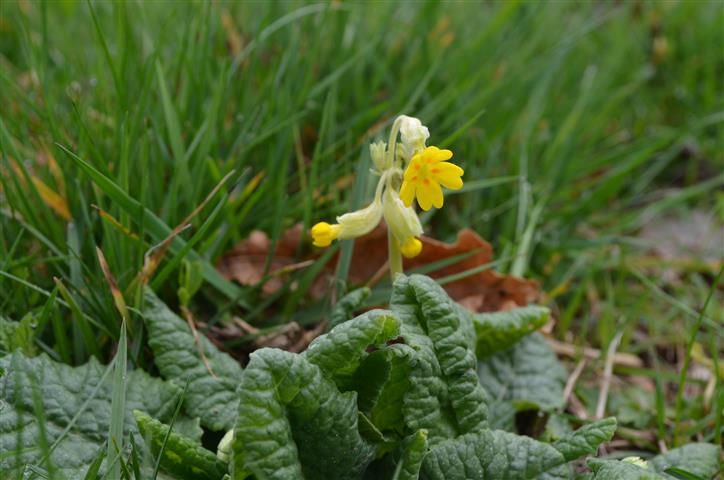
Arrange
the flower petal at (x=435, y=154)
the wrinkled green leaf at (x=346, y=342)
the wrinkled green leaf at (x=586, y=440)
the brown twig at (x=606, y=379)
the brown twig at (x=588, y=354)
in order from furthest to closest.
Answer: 1. the brown twig at (x=588, y=354)
2. the brown twig at (x=606, y=379)
3. the flower petal at (x=435, y=154)
4. the wrinkled green leaf at (x=586, y=440)
5. the wrinkled green leaf at (x=346, y=342)

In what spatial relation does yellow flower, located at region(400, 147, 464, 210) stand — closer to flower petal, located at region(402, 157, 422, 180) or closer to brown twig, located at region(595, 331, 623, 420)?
flower petal, located at region(402, 157, 422, 180)

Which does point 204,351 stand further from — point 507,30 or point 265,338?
point 507,30

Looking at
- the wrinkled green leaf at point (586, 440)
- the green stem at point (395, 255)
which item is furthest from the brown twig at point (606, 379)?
the green stem at point (395, 255)

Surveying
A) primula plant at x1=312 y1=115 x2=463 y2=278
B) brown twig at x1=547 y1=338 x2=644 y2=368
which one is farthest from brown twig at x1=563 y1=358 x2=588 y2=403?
primula plant at x1=312 y1=115 x2=463 y2=278

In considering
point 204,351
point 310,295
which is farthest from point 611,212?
point 204,351

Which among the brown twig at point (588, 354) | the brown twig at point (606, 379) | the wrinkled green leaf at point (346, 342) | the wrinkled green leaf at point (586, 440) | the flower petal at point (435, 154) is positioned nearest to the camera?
the wrinkled green leaf at point (346, 342)

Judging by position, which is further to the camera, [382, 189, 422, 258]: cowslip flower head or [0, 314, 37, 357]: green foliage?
[382, 189, 422, 258]: cowslip flower head

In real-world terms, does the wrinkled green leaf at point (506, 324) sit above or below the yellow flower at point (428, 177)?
below

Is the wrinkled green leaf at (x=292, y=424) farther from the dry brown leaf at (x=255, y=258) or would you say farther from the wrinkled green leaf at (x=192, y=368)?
the dry brown leaf at (x=255, y=258)
